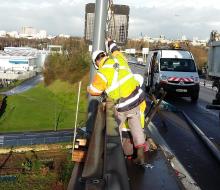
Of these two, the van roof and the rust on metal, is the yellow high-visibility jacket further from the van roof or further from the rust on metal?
Result: the van roof

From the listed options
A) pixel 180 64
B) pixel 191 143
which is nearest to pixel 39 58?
pixel 180 64

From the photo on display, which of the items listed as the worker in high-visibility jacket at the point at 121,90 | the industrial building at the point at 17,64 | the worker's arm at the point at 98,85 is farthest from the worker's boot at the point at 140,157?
the industrial building at the point at 17,64

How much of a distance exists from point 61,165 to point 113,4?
11.3ft

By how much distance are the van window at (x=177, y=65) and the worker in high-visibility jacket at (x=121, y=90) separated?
16011 mm

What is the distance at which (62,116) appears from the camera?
35812mm

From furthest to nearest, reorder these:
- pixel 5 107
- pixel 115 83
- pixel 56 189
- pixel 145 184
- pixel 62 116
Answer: pixel 5 107, pixel 62 116, pixel 56 189, pixel 115 83, pixel 145 184

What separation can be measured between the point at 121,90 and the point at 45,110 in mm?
34130

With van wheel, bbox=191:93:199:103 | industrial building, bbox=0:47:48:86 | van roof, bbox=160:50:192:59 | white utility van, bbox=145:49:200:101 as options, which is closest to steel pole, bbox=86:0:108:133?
white utility van, bbox=145:49:200:101

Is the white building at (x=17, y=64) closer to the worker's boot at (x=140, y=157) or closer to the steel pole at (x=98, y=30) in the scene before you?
the steel pole at (x=98, y=30)

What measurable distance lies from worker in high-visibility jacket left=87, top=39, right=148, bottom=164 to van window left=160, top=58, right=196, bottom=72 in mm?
16011

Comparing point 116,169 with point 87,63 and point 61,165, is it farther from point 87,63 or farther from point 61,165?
point 87,63

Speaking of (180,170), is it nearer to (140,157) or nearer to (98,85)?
(140,157)

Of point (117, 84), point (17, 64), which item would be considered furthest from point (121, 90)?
point (17, 64)

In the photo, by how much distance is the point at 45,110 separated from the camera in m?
40.3
